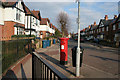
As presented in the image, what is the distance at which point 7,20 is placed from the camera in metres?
16.1

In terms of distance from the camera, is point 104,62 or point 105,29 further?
point 105,29

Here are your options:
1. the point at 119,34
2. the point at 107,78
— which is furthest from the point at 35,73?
the point at 119,34

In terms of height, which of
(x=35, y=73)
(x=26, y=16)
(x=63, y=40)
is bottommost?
(x=35, y=73)

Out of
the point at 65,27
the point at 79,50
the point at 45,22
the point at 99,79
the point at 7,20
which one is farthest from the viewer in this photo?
the point at 65,27

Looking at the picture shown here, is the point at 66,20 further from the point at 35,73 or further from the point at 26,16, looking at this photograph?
the point at 35,73

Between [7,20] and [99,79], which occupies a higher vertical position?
[7,20]

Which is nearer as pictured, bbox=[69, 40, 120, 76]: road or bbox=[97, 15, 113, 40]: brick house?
bbox=[69, 40, 120, 76]: road

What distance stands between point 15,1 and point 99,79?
17.7 metres

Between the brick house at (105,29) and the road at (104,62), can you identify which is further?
the brick house at (105,29)

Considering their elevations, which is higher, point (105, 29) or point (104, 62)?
point (105, 29)

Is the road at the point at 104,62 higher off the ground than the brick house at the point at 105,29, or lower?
lower

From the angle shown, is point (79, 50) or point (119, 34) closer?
point (79, 50)

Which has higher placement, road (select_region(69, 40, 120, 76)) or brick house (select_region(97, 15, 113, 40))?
brick house (select_region(97, 15, 113, 40))

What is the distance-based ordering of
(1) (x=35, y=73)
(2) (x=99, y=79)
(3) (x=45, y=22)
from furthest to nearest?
(3) (x=45, y=22)
(2) (x=99, y=79)
(1) (x=35, y=73)
